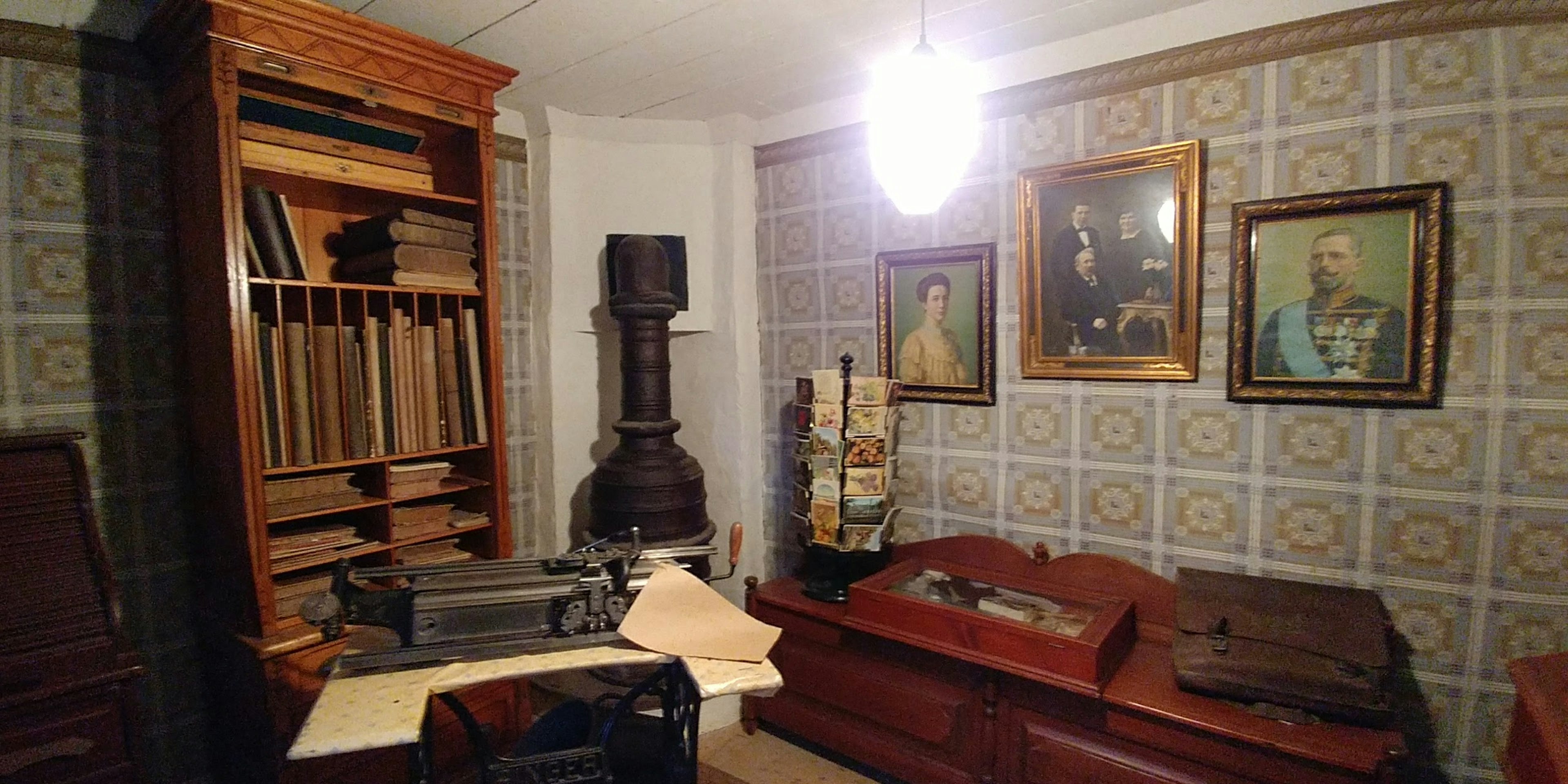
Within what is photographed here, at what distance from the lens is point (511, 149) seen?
9.16 feet

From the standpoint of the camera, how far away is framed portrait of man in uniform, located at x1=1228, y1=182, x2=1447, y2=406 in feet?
5.88

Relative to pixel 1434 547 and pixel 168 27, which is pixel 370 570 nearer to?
pixel 168 27

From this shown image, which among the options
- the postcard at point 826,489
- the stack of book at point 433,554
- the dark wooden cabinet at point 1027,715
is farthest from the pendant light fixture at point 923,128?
the stack of book at point 433,554

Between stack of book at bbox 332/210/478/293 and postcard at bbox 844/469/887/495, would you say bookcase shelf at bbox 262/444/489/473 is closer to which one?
stack of book at bbox 332/210/478/293

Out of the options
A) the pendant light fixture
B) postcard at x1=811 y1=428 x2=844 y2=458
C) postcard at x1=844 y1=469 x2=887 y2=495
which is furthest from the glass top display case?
the pendant light fixture

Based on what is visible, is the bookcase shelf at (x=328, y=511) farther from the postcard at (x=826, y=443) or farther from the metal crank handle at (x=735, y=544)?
the postcard at (x=826, y=443)

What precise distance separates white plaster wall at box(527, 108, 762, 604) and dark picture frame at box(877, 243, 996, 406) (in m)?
0.65

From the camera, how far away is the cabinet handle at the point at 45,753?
1.40 m

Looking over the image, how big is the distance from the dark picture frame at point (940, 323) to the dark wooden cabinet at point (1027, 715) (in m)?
0.55

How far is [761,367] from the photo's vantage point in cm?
309

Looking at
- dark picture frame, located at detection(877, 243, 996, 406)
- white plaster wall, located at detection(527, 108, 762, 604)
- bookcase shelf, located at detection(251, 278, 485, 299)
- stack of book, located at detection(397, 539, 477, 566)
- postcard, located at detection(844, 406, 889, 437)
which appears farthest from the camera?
white plaster wall, located at detection(527, 108, 762, 604)

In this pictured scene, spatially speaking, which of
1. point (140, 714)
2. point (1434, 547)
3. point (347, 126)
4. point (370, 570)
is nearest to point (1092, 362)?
point (1434, 547)

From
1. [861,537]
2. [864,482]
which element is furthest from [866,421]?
[861,537]

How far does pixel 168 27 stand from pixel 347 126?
41 centimetres
